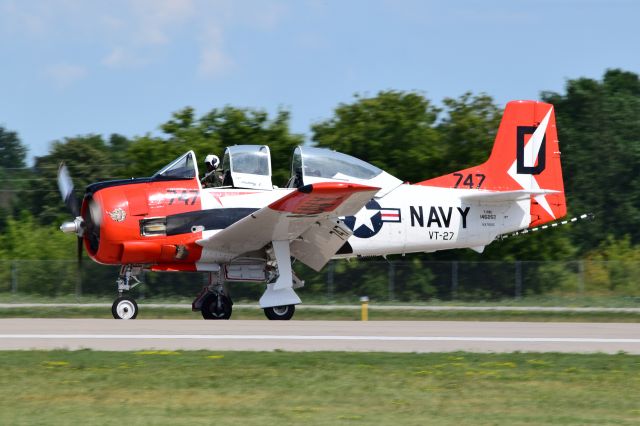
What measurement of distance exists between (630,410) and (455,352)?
138 inches

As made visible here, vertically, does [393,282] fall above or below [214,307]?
above

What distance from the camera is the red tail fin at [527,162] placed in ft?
68.6

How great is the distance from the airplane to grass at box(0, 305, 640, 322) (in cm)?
374

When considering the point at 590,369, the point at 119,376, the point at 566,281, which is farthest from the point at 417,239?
the point at 566,281

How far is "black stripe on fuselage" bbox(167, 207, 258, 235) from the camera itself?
1792 cm

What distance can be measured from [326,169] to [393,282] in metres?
12.4

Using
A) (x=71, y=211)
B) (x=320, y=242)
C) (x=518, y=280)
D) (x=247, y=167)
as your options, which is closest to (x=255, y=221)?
(x=247, y=167)

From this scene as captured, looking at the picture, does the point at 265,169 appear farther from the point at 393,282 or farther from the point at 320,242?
the point at 393,282

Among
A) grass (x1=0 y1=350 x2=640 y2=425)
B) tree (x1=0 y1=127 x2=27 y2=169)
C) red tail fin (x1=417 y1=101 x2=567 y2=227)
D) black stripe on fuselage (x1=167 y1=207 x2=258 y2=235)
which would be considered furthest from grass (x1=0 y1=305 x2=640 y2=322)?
tree (x1=0 y1=127 x2=27 y2=169)

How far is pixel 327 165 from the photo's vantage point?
714 inches

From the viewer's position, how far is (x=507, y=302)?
2905 centimetres

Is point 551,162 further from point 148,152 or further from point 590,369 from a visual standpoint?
point 148,152

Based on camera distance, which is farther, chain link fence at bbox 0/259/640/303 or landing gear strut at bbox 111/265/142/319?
chain link fence at bbox 0/259/640/303

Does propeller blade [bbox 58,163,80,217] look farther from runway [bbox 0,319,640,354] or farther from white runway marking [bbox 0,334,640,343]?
white runway marking [bbox 0,334,640,343]
